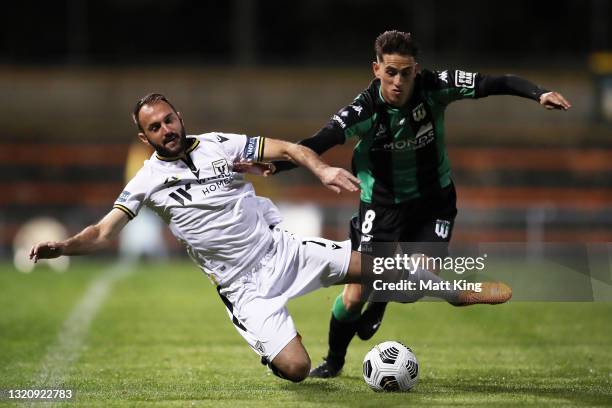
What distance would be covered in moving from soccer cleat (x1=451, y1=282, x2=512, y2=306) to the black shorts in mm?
715

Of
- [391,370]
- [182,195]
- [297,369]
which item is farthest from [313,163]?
[391,370]

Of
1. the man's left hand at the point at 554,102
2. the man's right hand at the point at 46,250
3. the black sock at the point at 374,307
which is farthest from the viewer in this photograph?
the black sock at the point at 374,307

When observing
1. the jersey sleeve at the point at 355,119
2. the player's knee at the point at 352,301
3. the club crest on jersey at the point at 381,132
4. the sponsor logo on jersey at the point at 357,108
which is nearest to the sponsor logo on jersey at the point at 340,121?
the jersey sleeve at the point at 355,119

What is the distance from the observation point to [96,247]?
19.2ft

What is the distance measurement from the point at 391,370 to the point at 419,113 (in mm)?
1668

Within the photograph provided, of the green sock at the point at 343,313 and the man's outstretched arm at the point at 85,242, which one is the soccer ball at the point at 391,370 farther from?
the man's outstretched arm at the point at 85,242

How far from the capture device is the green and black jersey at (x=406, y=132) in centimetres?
618

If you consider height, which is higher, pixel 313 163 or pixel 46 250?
pixel 313 163

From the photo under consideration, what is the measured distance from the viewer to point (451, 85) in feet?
20.8

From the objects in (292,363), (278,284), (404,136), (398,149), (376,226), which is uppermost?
(404,136)

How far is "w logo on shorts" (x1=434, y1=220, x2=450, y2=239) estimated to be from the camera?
21.9 ft

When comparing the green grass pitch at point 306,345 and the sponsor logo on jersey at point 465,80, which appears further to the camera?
the sponsor logo on jersey at point 465,80

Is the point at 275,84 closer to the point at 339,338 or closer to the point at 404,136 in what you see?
the point at 339,338

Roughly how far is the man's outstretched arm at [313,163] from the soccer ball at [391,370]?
125 centimetres
